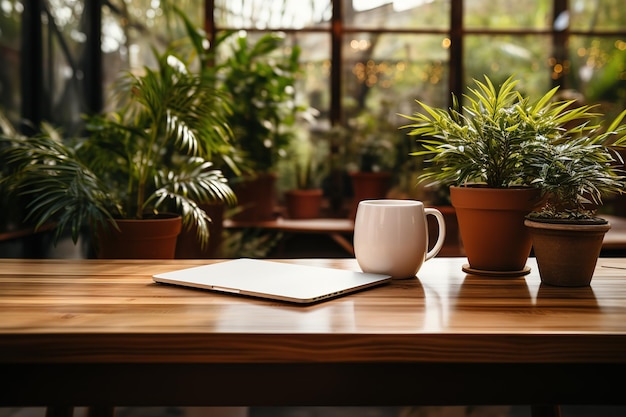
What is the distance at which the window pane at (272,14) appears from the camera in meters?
4.95

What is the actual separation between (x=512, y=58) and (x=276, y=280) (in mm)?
4329

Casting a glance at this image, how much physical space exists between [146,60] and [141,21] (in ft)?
0.87

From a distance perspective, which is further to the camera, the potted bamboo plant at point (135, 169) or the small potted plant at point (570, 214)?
the potted bamboo plant at point (135, 169)

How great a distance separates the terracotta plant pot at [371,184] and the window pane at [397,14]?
131 cm

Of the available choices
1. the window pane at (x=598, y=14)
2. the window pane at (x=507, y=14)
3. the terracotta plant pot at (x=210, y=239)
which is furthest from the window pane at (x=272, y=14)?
the terracotta plant pot at (x=210, y=239)

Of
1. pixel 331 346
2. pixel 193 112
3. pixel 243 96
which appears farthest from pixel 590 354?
pixel 243 96

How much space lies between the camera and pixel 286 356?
32.2 inches

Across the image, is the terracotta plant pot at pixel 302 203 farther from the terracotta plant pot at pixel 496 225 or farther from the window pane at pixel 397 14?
the terracotta plant pot at pixel 496 225

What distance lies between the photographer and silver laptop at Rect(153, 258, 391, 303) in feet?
3.39

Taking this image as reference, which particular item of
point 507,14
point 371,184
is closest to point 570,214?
point 371,184

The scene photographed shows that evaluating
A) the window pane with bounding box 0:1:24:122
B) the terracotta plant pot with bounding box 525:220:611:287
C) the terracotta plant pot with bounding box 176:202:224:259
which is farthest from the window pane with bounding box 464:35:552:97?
the terracotta plant pot with bounding box 525:220:611:287

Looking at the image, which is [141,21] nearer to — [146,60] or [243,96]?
[146,60]

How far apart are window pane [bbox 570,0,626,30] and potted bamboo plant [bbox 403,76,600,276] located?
4.09 metres

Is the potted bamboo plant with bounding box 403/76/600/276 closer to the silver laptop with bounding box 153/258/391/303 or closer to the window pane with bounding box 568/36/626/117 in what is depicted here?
the silver laptop with bounding box 153/258/391/303
